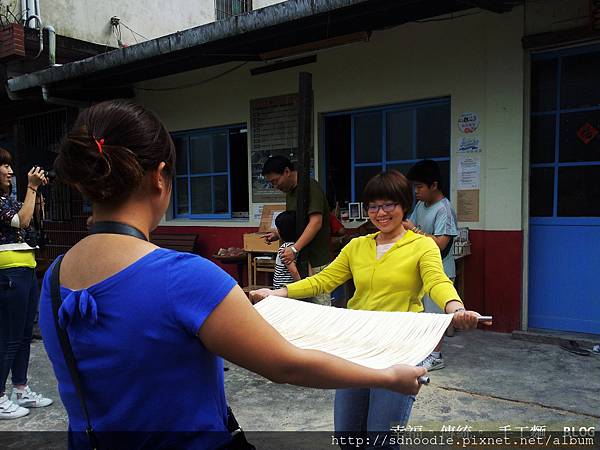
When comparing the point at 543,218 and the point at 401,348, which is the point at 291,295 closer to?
the point at 401,348

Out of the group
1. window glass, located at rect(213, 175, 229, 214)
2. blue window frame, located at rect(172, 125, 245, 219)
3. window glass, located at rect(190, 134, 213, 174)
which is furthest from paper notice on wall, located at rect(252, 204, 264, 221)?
window glass, located at rect(190, 134, 213, 174)

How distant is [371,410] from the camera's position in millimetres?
1974

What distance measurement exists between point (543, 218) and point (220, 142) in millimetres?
4343

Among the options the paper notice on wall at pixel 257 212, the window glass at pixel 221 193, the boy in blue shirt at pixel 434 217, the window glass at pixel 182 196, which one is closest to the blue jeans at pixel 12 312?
the boy in blue shirt at pixel 434 217

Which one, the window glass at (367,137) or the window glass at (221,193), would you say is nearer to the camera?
the window glass at (367,137)

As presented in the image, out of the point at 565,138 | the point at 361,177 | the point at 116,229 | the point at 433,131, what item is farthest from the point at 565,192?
the point at 116,229

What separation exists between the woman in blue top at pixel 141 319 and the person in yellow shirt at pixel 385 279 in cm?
102

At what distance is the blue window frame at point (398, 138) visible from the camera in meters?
5.18

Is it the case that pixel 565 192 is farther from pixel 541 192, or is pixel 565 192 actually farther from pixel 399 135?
pixel 399 135

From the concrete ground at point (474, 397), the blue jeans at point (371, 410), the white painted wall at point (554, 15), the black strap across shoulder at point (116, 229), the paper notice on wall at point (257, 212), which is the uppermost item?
the white painted wall at point (554, 15)

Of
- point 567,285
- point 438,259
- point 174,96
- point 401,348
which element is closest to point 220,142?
point 174,96

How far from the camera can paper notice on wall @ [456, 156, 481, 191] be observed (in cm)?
484

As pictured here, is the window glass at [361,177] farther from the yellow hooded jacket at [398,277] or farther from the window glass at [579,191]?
the yellow hooded jacket at [398,277]

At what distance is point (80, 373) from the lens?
100 cm
